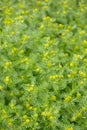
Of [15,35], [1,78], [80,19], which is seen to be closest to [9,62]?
[1,78]

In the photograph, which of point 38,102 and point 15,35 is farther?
point 15,35

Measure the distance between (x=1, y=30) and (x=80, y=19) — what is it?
1.07 metres

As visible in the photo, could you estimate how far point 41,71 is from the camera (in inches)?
132

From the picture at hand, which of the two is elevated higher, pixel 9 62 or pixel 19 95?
pixel 9 62

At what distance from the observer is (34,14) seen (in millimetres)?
4121

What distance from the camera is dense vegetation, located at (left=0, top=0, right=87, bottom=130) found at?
10.3ft

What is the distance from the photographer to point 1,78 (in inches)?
133

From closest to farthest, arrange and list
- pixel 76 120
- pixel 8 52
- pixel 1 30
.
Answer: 1. pixel 76 120
2. pixel 8 52
3. pixel 1 30

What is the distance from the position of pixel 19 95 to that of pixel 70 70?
602 mm

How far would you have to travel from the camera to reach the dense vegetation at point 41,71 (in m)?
3.13

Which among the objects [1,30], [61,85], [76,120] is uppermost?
[1,30]

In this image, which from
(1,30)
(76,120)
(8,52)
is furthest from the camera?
(1,30)

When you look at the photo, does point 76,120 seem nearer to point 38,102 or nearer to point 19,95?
point 38,102

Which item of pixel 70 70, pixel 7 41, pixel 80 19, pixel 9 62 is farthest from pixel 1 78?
pixel 80 19
